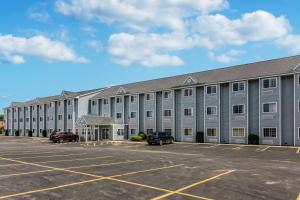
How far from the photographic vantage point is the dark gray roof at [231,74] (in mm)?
38500

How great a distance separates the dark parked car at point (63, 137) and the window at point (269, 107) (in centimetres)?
3021

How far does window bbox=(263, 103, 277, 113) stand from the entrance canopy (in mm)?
27851

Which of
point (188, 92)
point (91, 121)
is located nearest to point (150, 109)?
point (188, 92)

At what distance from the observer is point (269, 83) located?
124 feet

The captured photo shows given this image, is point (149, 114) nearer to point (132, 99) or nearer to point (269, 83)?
point (132, 99)

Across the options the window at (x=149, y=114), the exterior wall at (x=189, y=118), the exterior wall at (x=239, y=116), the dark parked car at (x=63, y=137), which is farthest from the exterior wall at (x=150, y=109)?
the exterior wall at (x=239, y=116)

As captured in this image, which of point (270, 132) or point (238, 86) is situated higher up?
point (238, 86)

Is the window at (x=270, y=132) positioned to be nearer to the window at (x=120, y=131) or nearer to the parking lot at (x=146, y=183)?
the parking lot at (x=146, y=183)

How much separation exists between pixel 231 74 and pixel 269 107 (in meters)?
7.94

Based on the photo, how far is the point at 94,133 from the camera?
56.7 meters

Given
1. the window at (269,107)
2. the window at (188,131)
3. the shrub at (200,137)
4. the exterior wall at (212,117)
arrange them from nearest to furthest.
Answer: the window at (269,107), the exterior wall at (212,117), the shrub at (200,137), the window at (188,131)

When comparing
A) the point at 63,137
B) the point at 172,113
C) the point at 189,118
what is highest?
the point at 172,113

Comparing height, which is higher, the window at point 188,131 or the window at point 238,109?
the window at point 238,109

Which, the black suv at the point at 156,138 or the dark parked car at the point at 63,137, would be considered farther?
the dark parked car at the point at 63,137
